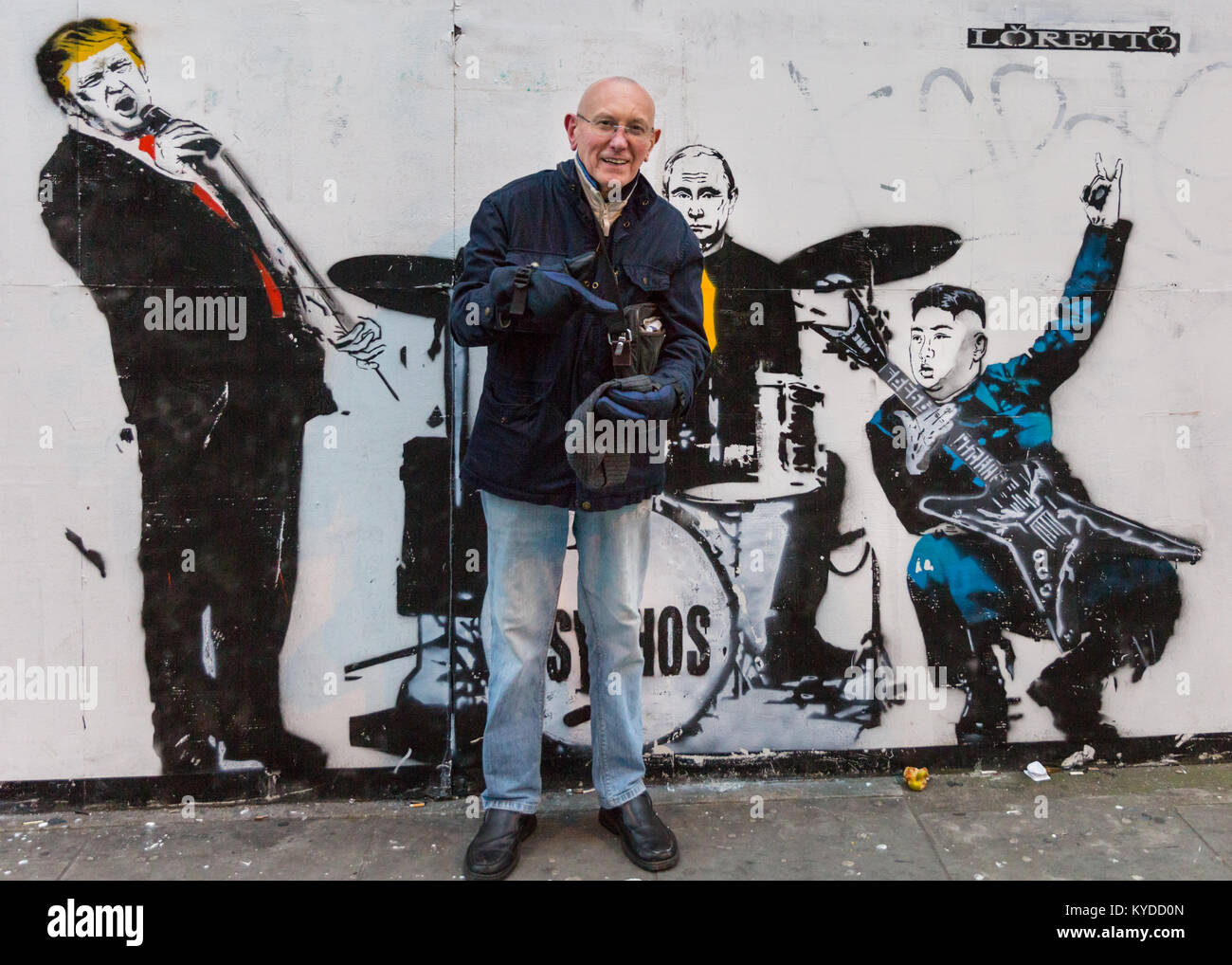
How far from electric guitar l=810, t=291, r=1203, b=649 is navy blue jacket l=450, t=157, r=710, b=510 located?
3.35 feet

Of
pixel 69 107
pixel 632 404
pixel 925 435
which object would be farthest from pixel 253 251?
pixel 925 435

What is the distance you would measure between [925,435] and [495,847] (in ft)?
6.88

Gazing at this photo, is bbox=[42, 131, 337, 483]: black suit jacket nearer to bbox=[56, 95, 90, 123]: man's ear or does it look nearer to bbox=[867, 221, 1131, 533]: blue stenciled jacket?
bbox=[56, 95, 90, 123]: man's ear

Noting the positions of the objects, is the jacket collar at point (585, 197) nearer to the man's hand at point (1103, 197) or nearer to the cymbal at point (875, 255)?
the cymbal at point (875, 255)

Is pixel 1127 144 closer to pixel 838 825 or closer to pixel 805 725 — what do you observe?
pixel 805 725

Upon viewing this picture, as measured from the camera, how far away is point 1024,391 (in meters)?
3.39

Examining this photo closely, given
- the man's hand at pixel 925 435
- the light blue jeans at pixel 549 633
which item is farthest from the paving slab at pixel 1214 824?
the light blue jeans at pixel 549 633

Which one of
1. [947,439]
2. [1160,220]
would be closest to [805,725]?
[947,439]

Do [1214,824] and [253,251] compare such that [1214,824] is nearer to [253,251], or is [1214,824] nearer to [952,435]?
[952,435]

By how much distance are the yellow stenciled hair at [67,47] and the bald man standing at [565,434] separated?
154cm

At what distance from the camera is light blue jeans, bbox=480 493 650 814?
107 inches

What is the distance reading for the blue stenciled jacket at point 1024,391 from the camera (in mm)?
3381

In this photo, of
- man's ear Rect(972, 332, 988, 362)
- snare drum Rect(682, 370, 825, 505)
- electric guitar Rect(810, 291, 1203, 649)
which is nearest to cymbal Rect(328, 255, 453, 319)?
snare drum Rect(682, 370, 825, 505)

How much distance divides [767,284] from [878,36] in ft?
3.23
